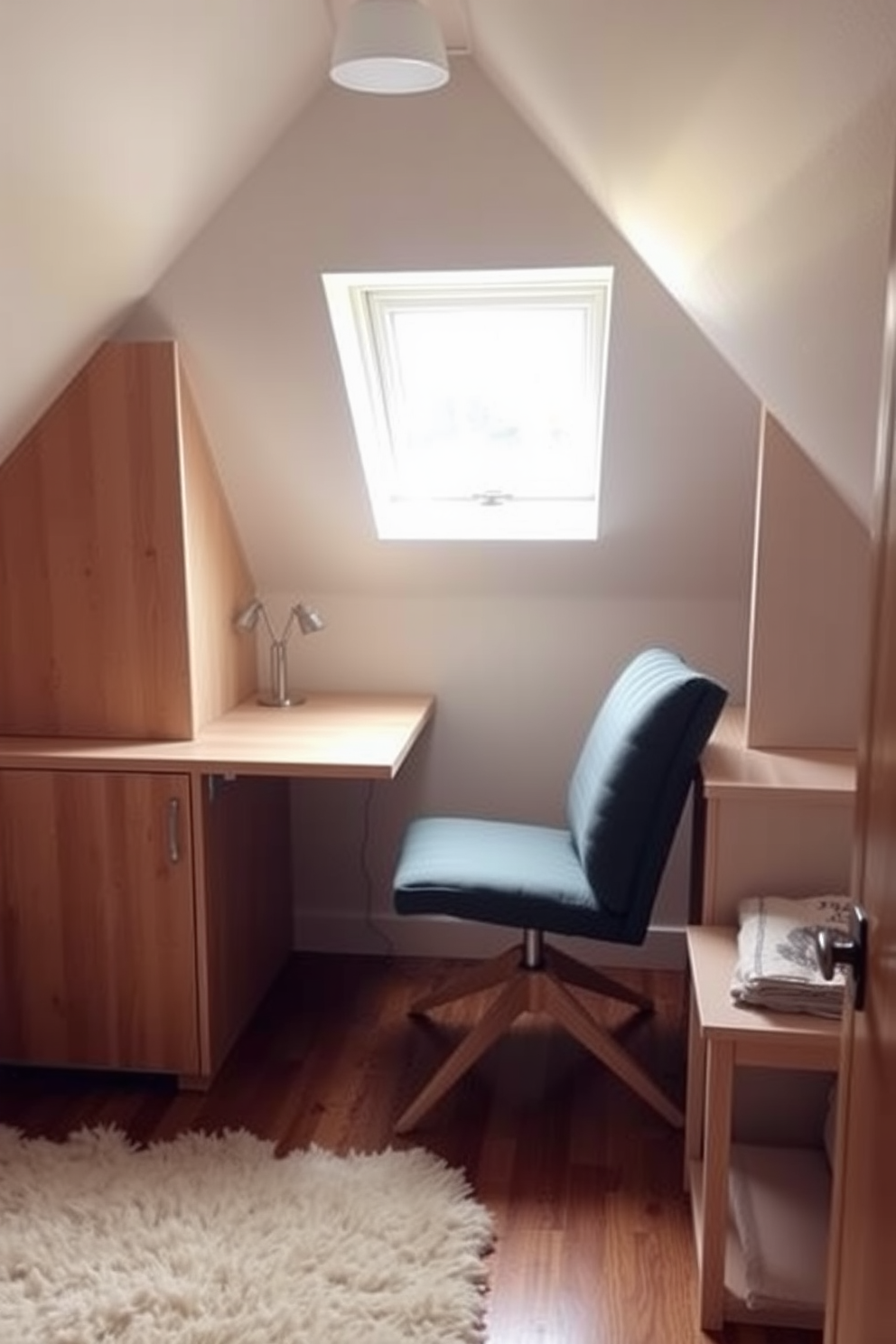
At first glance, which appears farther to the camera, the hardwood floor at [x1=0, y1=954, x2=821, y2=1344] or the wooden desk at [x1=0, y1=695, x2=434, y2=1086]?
the wooden desk at [x1=0, y1=695, x2=434, y2=1086]

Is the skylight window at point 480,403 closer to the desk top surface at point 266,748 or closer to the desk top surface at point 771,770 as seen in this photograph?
the desk top surface at point 266,748

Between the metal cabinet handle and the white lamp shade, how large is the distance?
148 centimetres

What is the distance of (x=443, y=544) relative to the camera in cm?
300

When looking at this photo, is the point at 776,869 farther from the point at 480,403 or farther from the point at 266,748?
the point at 480,403

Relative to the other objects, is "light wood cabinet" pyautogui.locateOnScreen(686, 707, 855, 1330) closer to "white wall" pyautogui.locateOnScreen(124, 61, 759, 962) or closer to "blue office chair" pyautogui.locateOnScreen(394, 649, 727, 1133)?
"blue office chair" pyautogui.locateOnScreen(394, 649, 727, 1133)

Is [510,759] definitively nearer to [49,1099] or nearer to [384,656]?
[384,656]

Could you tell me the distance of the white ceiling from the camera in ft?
3.51

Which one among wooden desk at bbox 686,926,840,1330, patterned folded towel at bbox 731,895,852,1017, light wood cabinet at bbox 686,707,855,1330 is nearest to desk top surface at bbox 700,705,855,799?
light wood cabinet at bbox 686,707,855,1330

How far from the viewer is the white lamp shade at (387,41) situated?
1743 millimetres

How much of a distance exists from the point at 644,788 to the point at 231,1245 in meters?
1.15

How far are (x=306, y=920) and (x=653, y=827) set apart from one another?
143cm

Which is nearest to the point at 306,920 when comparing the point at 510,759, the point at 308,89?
the point at 510,759

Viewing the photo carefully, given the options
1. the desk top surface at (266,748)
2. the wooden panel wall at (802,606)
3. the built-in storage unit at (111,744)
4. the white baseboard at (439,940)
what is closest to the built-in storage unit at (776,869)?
the wooden panel wall at (802,606)

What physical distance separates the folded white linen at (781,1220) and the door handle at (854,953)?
0.96m
